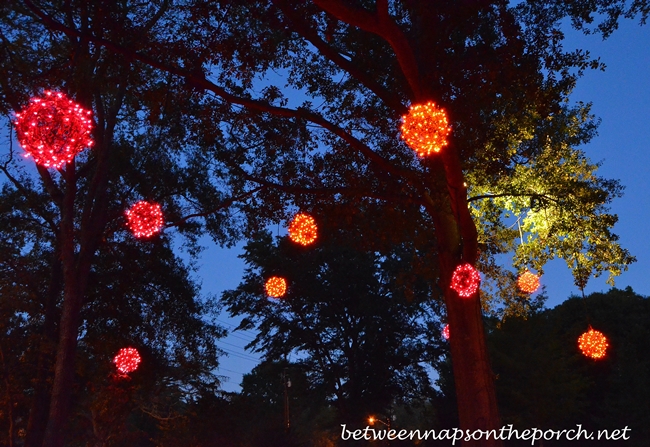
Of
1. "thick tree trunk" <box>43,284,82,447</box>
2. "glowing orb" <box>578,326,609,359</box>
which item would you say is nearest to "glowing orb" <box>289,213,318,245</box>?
"glowing orb" <box>578,326,609,359</box>

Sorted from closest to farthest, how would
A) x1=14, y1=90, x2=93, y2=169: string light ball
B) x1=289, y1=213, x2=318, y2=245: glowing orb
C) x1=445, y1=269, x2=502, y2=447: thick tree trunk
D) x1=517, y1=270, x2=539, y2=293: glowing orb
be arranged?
x1=14, y1=90, x2=93, y2=169: string light ball → x1=445, y1=269, x2=502, y2=447: thick tree trunk → x1=289, y1=213, x2=318, y2=245: glowing orb → x1=517, y1=270, x2=539, y2=293: glowing orb

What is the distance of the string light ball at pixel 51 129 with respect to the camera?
6.53m

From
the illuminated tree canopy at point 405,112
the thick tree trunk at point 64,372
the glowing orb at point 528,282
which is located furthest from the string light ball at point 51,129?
the glowing orb at point 528,282

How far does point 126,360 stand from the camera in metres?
15.0

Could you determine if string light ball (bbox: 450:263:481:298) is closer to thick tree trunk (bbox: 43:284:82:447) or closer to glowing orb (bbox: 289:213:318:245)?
glowing orb (bbox: 289:213:318:245)

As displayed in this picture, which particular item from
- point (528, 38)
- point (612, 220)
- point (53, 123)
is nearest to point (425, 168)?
point (528, 38)

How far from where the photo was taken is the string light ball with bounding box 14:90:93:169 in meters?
6.53

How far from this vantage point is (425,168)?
35.3 feet

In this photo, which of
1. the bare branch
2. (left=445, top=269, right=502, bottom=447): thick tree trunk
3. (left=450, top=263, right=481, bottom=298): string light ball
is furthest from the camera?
the bare branch

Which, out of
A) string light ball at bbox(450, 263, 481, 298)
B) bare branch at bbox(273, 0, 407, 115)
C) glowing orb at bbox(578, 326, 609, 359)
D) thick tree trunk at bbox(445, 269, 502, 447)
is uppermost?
bare branch at bbox(273, 0, 407, 115)

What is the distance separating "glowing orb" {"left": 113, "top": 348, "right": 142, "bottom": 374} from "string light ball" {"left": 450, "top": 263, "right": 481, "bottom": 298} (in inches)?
373

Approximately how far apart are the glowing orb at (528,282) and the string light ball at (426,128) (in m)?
6.56

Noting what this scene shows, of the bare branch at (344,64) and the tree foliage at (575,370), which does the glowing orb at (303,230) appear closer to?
the bare branch at (344,64)

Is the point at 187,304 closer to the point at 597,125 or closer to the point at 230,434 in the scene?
the point at 230,434
